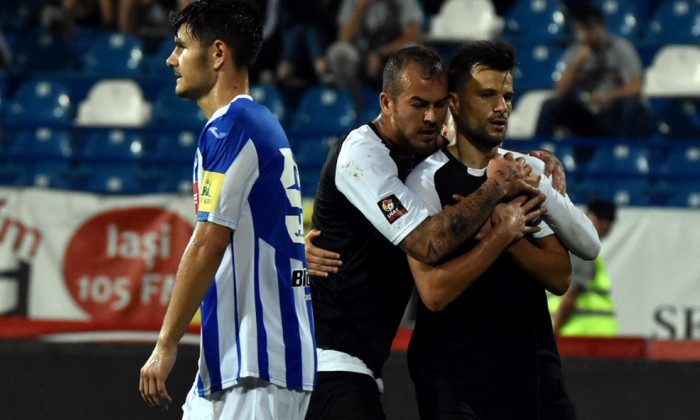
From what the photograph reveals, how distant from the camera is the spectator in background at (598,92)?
9.20 meters

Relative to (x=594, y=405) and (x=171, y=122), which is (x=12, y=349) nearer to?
(x=594, y=405)

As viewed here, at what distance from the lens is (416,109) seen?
3516 millimetres

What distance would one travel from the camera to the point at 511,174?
3.40m

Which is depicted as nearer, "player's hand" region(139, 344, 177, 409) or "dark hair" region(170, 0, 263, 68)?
"player's hand" region(139, 344, 177, 409)

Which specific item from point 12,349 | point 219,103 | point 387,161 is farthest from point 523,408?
point 12,349

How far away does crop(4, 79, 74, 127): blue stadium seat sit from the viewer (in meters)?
10.6

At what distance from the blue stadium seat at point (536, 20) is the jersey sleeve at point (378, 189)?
7.59m

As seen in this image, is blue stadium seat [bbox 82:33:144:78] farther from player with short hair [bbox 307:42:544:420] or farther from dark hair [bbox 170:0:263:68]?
dark hair [bbox 170:0:263:68]

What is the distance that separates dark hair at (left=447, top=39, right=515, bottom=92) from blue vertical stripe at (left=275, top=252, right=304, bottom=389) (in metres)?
0.93

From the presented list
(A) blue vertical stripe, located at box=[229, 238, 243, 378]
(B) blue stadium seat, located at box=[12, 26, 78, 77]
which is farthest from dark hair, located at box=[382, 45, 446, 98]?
(B) blue stadium seat, located at box=[12, 26, 78, 77]

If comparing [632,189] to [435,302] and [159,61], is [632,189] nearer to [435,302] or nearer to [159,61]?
[159,61]

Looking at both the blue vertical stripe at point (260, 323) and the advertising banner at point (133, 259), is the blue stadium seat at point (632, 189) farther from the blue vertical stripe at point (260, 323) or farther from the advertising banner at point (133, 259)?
the blue vertical stripe at point (260, 323)

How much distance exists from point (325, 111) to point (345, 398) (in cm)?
686

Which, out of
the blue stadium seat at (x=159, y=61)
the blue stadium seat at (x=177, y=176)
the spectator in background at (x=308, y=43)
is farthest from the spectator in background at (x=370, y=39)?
the blue stadium seat at (x=159, y=61)
